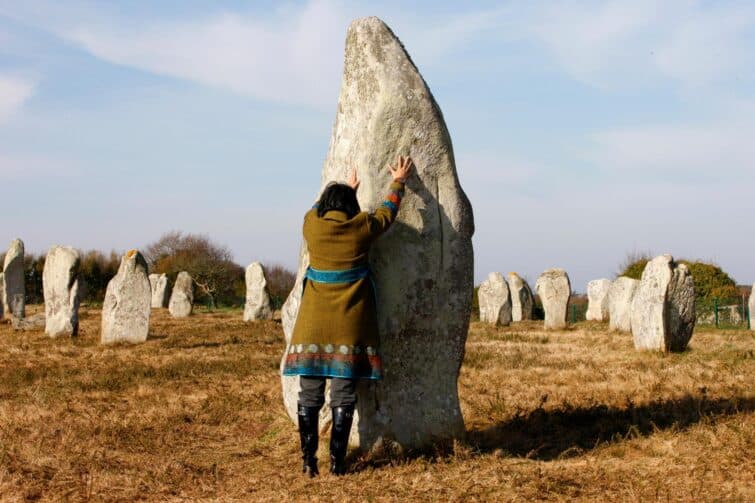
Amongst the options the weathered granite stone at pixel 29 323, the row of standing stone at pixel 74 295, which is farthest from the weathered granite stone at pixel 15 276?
the weathered granite stone at pixel 29 323

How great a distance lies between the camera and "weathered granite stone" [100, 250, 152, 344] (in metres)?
15.9

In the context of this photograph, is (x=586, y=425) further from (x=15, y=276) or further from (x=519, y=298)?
(x=519, y=298)

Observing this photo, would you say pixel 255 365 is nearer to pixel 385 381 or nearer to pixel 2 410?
pixel 2 410

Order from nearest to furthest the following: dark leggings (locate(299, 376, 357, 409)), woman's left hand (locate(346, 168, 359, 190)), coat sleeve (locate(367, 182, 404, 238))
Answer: dark leggings (locate(299, 376, 357, 409)) < coat sleeve (locate(367, 182, 404, 238)) < woman's left hand (locate(346, 168, 359, 190))

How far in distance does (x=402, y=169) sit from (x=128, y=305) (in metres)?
11.5

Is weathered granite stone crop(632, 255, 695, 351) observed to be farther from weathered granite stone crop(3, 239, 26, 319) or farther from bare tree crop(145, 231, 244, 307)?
bare tree crop(145, 231, 244, 307)

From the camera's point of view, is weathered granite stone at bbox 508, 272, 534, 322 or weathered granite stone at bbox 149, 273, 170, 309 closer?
weathered granite stone at bbox 508, 272, 534, 322

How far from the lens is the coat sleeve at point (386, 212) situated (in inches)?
217

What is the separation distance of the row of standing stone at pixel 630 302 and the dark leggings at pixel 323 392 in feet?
29.9

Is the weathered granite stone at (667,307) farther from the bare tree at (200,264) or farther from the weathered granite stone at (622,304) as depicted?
the bare tree at (200,264)

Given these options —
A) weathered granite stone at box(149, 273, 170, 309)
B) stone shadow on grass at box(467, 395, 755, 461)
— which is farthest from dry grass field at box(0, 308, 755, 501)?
weathered granite stone at box(149, 273, 170, 309)

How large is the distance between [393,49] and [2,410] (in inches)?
212

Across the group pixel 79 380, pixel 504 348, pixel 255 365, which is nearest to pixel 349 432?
pixel 79 380

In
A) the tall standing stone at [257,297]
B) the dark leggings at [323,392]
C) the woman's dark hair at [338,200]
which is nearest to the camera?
the dark leggings at [323,392]
